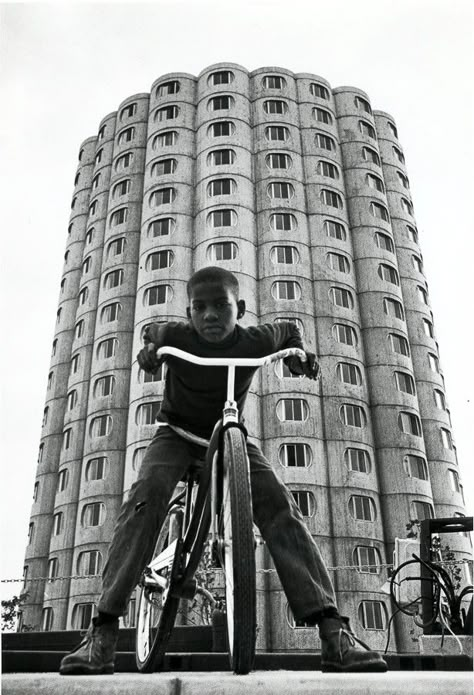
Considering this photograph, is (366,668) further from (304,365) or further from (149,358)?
(149,358)

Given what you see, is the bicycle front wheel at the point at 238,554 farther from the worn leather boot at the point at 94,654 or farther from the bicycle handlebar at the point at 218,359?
the worn leather boot at the point at 94,654

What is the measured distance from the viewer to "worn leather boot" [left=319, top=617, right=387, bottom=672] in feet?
8.64

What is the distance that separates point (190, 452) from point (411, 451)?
112ft

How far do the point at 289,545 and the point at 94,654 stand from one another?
40.0 inches

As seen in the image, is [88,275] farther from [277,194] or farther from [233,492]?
[233,492]

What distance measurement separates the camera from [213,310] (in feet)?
10.4

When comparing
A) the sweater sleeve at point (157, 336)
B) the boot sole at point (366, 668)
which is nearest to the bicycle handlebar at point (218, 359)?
the sweater sleeve at point (157, 336)

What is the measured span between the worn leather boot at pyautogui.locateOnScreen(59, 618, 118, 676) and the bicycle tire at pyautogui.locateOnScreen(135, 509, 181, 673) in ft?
1.26

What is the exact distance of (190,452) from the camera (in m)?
3.39

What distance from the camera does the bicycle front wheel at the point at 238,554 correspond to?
7.99 feet

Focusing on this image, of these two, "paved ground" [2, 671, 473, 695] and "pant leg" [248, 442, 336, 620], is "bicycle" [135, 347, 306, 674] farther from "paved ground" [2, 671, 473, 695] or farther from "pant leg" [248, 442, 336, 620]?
"paved ground" [2, 671, 473, 695]

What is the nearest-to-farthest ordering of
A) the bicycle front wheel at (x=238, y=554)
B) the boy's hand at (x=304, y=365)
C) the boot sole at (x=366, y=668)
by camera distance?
the bicycle front wheel at (x=238, y=554) → the boot sole at (x=366, y=668) → the boy's hand at (x=304, y=365)

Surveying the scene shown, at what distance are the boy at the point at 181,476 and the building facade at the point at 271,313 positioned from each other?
29067 millimetres

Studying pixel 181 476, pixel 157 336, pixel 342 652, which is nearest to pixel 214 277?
pixel 157 336
